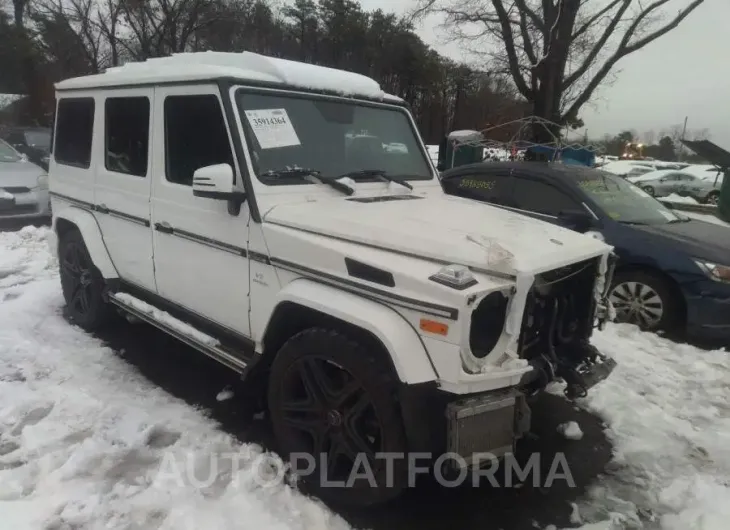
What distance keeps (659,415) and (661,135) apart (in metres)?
74.3

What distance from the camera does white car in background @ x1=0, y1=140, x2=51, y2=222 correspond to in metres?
9.65

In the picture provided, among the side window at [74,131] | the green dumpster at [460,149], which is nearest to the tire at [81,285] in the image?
the side window at [74,131]

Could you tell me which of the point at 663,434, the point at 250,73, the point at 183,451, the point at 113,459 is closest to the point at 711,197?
the point at 663,434

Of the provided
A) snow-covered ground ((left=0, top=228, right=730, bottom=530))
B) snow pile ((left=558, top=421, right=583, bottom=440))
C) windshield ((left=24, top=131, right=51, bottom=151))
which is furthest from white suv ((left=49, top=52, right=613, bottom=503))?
windshield ((left=24, top=131, right=51, bottom=151))

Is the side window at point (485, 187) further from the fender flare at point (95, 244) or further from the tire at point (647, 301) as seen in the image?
the fender flare at point (95, 244)

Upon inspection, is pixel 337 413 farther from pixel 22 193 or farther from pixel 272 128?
pixel 22 193

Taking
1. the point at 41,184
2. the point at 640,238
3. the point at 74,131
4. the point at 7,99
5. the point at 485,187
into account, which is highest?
the point at 7,99

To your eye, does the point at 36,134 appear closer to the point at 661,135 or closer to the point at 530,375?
the point at 530,375

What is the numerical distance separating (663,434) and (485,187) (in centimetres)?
381

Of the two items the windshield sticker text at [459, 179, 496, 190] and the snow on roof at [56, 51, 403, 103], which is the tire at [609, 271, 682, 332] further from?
the snow on roof at [56, 51, 403, 103]

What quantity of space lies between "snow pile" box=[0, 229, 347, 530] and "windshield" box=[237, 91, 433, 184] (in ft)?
5.56

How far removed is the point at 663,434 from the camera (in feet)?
13.1

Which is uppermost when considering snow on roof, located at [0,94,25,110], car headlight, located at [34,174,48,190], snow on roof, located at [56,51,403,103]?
snow on roof, located at [0,94,25,110]

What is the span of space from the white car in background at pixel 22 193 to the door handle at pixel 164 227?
23.2 feet
